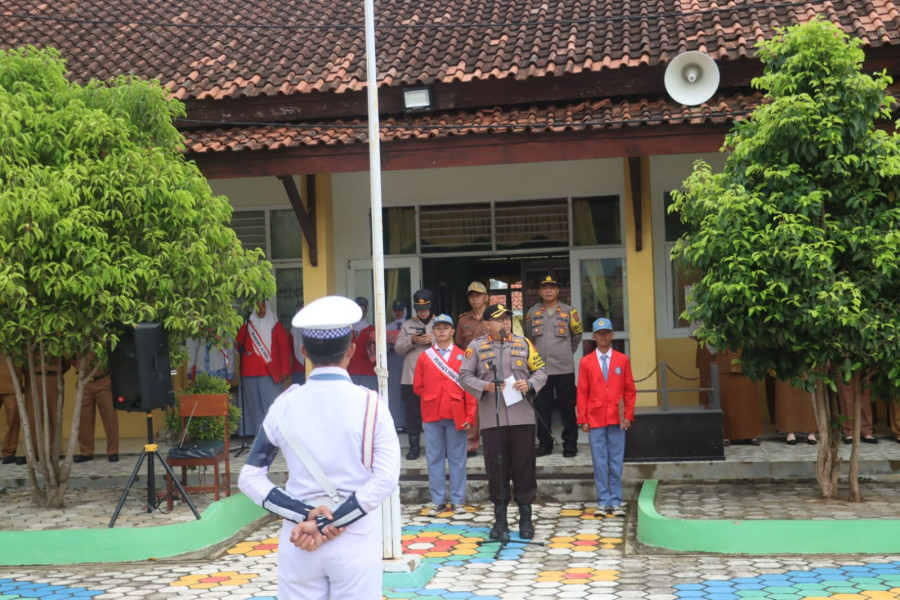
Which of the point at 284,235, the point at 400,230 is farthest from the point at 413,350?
the point at 284,235

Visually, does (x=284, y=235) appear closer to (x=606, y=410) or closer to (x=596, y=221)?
(x=596, y=221)

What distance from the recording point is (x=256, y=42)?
1497cm

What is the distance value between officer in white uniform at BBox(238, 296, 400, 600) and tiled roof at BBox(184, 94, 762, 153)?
305 inches

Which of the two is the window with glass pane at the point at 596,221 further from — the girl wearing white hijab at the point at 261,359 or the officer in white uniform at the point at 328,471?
the officer in white uniform at the point at 328,471

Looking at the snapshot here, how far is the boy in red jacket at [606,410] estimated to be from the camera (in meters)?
9.60

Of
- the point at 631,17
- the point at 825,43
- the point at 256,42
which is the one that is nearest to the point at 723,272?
the point at 825,43

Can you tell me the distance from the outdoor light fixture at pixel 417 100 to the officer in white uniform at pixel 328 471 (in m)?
8.72

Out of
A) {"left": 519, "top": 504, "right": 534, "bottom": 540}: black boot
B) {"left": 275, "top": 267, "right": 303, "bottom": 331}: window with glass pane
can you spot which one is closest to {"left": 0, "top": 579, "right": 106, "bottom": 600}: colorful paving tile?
{"left": 519, "top": 504, "right": 534, "bottom": 540}: black boot

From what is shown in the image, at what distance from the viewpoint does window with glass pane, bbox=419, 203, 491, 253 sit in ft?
46.1

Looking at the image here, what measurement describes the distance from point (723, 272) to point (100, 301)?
5294mm

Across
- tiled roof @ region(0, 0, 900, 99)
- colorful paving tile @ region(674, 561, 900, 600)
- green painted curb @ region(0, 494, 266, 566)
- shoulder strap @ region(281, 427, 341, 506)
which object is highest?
tiled roof @ region(0, 0, 900, 99)

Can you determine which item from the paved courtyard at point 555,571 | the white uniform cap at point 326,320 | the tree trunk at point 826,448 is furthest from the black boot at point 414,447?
the white uniform cap at point 326,320

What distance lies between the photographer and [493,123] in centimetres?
1218

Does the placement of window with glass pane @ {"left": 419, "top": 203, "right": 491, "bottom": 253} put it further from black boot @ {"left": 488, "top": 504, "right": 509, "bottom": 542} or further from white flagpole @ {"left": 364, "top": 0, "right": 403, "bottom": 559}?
white flagpole @ {"left": 364, "top": 0, "right": 403, "bottom": 559}
